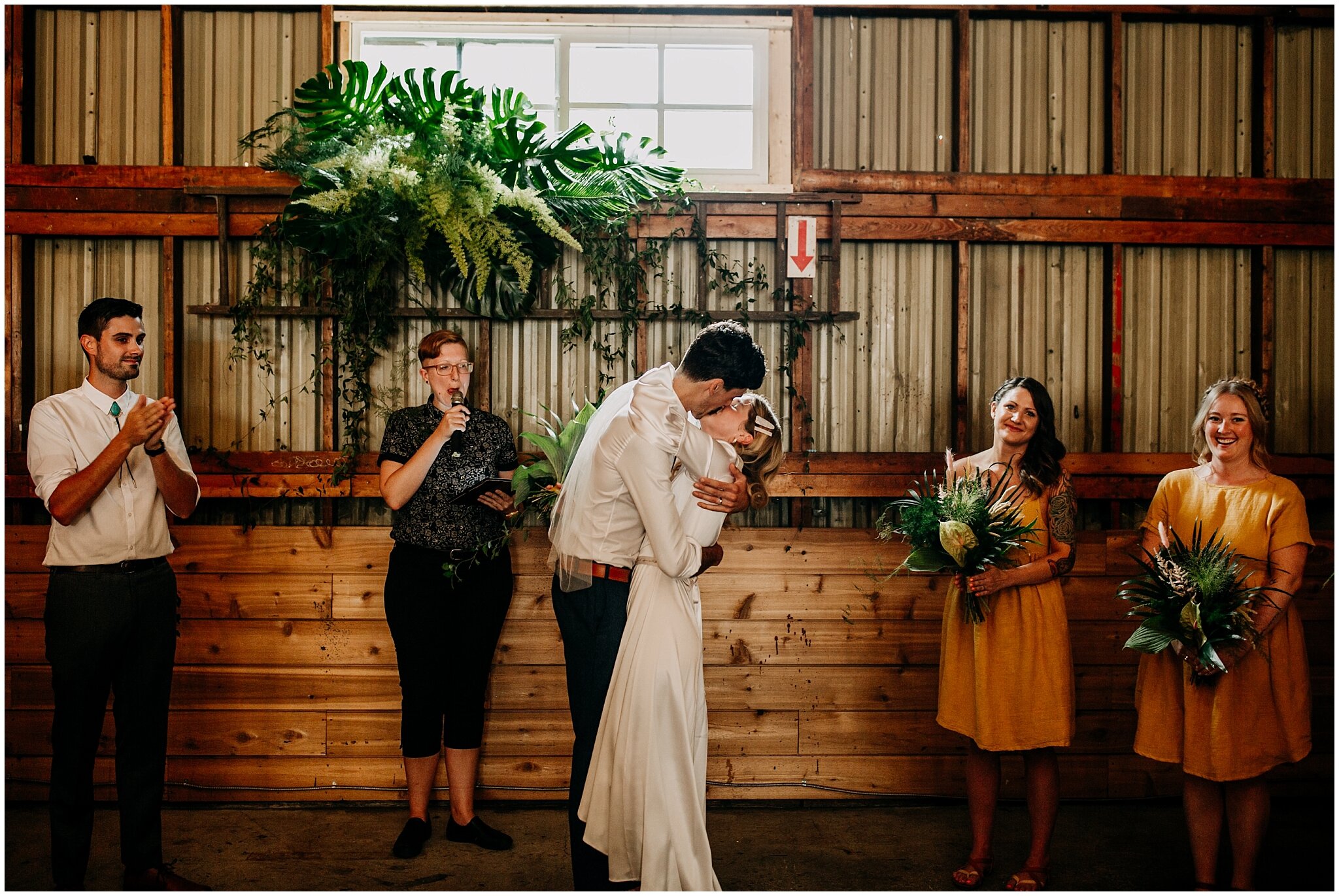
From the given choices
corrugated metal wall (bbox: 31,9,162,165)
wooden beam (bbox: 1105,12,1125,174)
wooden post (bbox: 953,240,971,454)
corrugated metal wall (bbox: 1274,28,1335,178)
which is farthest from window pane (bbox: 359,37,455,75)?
corrugated metal wall (bbox: 1274,28,1335,178)

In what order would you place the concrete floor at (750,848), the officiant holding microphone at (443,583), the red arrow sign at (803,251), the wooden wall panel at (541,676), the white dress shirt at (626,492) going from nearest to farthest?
the white dress shirt at (626,492), the concrete floor at (750,848), the officiant holding microphone at (443,583), the wooden wall panel at (541,676), the red arrow sign at (803,251)

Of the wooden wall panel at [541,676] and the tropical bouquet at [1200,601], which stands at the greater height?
the tropical bouquet at [1200,601]

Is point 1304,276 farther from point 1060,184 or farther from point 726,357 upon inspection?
point 726,357

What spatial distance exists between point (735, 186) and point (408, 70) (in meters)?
1.46

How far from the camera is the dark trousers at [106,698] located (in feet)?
9.44

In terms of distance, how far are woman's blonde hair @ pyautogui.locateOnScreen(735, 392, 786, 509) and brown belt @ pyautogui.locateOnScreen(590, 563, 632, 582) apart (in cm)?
44

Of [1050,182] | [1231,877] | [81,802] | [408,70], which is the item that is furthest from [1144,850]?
[408,70]

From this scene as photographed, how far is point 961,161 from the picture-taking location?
3990 mm

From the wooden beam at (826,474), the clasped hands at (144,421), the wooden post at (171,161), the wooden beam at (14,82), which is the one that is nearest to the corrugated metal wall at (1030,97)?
the wooden beam at (826,474)

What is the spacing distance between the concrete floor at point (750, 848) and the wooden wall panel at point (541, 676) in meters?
0.11

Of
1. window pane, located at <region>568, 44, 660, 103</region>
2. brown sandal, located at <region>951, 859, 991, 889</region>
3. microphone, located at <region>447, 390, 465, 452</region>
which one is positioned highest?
window pane, located at <region>568, 44, 660, 103</region>

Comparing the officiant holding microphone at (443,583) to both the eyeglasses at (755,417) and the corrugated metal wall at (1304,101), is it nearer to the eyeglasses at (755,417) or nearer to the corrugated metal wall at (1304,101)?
the eyeglasses at (755,417)

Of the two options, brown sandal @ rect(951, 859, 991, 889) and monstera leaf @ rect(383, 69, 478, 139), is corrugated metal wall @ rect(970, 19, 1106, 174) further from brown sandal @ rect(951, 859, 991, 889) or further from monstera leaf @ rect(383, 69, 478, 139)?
brown sandal @ rect(951, 859, 991, 889)

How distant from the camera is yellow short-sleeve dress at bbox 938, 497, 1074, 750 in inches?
119
